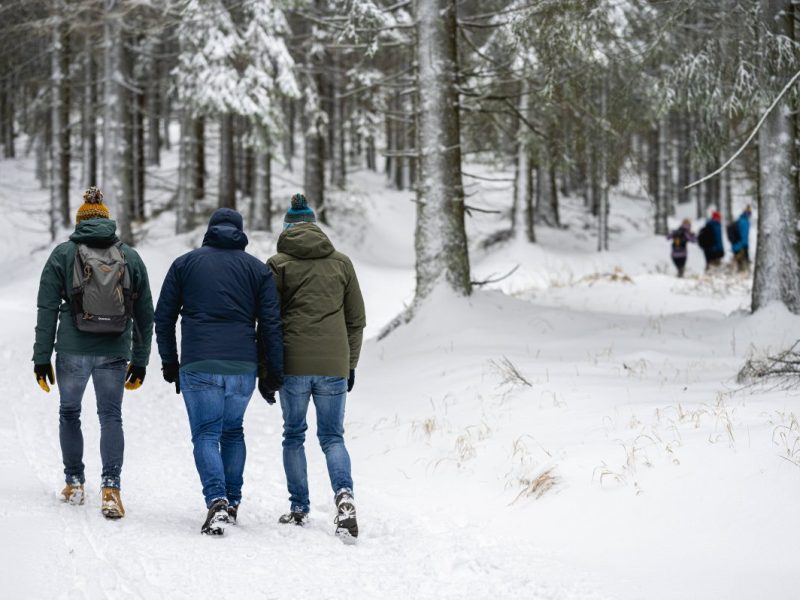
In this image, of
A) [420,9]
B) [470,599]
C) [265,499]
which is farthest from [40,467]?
[420,9]

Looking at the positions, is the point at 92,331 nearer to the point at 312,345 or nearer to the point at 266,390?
the point at 266,390

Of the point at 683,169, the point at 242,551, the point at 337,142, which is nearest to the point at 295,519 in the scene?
the point at 242,551

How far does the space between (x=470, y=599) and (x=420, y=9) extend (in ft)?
28.7

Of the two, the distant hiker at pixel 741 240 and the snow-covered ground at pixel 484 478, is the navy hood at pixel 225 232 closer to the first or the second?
the snow-covered ground at pixel 484 478

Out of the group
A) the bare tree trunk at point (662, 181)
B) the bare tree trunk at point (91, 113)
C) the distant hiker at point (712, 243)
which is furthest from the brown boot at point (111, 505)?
the bare tree trunk at point (662, 181)

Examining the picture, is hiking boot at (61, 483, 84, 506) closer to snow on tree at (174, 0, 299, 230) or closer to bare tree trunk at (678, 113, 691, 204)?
snow on tree at (174, 0, 299, 230)

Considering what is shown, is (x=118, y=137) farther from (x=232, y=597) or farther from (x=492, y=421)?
(x=232, y=597)

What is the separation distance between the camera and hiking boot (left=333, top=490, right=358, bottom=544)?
511cm

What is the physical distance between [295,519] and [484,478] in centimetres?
159

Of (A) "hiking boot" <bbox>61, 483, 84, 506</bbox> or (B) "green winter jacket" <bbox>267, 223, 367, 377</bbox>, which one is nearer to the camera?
(B) "green winter jacket" <bbox>267, 223, 367, 377</bbox>

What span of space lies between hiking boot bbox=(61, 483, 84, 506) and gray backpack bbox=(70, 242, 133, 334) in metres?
1.07

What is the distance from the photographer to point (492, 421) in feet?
24.0

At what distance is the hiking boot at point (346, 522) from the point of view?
5109mm

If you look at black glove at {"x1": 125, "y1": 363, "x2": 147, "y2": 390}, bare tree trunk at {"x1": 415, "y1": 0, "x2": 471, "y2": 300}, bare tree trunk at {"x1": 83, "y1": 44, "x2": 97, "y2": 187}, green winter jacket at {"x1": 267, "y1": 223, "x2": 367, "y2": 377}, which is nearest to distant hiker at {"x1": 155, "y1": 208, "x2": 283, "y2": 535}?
green winter jacket at {"x1": 267, "y1": 223, "x2": 367, "y2": 377}
